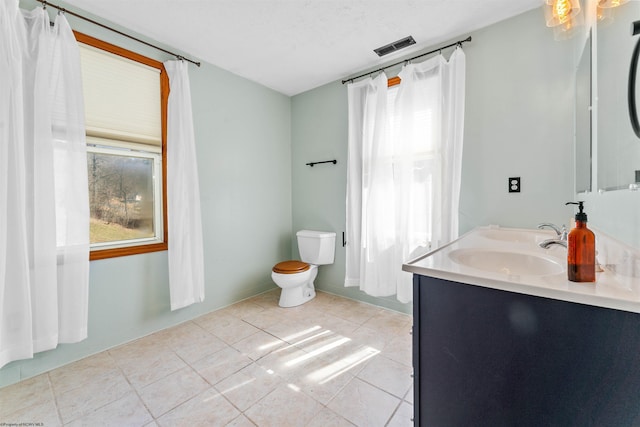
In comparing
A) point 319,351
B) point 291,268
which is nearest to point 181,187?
point 291,268

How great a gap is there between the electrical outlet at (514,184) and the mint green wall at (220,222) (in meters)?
2.30

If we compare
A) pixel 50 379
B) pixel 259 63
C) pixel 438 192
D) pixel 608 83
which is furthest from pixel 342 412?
pixel 259 63

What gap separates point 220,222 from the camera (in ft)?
8.55

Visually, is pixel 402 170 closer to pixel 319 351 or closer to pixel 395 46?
pixel 395 46

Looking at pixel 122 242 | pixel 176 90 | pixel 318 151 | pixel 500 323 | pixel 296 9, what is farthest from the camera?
pixel 318 151

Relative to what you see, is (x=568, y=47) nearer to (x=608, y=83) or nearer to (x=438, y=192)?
(x=608, y=83)

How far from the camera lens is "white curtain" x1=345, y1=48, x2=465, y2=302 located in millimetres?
2023

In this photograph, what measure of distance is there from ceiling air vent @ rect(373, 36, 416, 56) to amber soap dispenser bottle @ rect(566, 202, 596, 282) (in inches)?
79.2

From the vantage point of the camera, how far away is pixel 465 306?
82 cm

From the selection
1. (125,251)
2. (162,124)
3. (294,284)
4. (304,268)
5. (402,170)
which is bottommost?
(294,284)

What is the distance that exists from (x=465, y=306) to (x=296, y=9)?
2077 mm

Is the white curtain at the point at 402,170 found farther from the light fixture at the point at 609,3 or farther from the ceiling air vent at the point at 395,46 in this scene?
the light fixture at the point at 609,3

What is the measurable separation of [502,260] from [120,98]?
273 centimetres

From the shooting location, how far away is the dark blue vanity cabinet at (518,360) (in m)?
0.61
